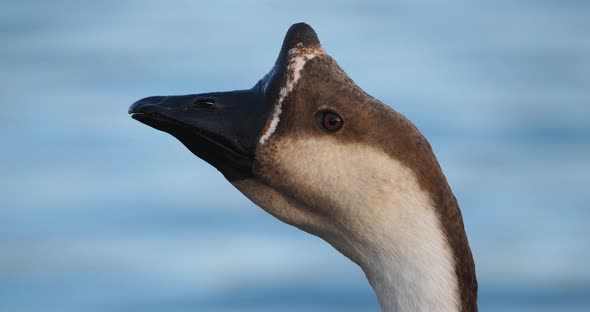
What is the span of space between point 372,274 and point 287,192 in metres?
0.51

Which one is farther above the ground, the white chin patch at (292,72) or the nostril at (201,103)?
the white chin patch at (292,72)

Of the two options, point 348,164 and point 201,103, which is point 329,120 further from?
point 201,103

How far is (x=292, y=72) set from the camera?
14.6 ft

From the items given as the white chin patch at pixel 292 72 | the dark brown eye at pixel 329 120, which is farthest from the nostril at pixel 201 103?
the dark brown eye at pixel 329 120

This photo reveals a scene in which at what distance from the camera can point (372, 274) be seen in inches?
176

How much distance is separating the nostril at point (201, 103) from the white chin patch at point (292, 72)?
255 millimetres

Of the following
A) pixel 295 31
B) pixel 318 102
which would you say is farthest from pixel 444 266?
pixel 295 31

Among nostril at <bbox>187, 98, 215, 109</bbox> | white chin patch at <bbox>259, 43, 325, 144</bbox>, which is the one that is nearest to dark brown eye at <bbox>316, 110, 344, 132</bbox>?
white chin patch at <bbox>259, 43, 325, 144</bbox>

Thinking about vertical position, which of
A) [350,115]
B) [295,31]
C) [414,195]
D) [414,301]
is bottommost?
[414,301]

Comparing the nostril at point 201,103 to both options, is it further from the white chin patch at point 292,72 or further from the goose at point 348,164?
the white chin patch at point 292,72

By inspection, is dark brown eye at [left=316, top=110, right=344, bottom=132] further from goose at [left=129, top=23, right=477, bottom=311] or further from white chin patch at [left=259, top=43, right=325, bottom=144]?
white chin patch at [left=259, top=43, right=325, bottom=144]

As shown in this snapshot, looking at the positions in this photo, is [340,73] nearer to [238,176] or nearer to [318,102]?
[318,102]

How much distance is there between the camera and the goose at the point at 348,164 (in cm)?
428

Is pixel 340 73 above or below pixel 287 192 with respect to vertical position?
above
